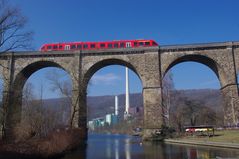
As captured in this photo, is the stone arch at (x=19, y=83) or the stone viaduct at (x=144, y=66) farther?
Answer: the stone arch at (x=19, y=83)

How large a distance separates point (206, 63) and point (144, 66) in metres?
9.30

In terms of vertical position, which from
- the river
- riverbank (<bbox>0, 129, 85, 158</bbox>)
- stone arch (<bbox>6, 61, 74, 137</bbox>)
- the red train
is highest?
the red train

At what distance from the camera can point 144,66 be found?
40500mm

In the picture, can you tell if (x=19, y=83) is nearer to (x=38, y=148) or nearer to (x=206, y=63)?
(x=38, y=148)

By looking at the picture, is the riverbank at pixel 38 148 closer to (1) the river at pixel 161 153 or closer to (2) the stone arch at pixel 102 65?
(1) the river at pixel 161 153

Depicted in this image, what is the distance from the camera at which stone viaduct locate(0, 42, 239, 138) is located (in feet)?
128

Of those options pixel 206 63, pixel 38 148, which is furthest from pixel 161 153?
pixel 206 63

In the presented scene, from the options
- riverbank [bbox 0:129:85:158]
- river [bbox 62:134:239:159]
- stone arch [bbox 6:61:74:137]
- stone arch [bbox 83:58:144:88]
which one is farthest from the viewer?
stone arch [bbox 83:58:144:88]

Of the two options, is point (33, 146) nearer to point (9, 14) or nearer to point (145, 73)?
point (9, 14)

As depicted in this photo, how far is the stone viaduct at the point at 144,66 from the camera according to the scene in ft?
128


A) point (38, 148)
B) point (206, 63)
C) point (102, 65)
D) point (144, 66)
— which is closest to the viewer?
point (38, 148)

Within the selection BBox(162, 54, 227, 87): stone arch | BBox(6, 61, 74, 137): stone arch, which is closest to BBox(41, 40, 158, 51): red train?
BBox(6, 61, 74, 137): stone arch

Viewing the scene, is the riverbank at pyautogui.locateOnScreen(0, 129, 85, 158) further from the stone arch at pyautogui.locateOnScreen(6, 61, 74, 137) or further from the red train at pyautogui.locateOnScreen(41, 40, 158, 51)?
the red train at pyautogui.locateOnScreen(41, 40, 158, 51)

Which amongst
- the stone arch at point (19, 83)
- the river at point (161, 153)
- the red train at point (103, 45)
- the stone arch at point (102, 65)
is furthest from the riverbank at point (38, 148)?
the red train at point (103, 45)
